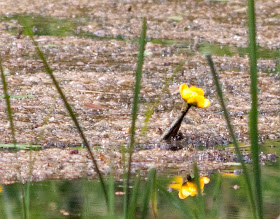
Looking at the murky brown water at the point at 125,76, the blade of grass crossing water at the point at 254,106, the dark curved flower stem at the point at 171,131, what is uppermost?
the murky brown water at the point at 125,76

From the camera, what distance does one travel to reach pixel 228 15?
5219 millimetres

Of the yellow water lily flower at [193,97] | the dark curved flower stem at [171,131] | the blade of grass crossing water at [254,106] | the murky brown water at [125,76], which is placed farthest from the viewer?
the murky brown water at [125,76]

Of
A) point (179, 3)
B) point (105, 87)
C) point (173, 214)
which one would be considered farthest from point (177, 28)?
point (173, 214)

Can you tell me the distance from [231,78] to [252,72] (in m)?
2.38

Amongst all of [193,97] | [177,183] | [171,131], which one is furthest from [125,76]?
[177,183]

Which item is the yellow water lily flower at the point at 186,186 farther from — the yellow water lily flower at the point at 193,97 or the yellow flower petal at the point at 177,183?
the yellow water lily flower at the point at 193,97

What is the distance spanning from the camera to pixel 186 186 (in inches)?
62.5

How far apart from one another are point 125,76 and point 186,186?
1668mm

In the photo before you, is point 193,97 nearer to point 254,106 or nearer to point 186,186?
point 186,186

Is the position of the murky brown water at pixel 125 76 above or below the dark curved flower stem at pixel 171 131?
above

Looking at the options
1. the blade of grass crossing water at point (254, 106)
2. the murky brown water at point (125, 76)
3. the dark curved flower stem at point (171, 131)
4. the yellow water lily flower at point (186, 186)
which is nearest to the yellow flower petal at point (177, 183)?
the yellow water lily flower at point (186, 186)

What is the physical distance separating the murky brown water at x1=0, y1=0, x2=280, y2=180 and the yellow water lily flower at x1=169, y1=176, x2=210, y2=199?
5.0 inches

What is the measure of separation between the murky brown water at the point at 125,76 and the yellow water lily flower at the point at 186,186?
128 millimetres

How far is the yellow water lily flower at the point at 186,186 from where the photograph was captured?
4.92ft
